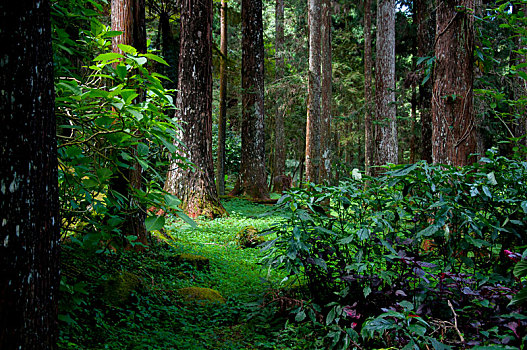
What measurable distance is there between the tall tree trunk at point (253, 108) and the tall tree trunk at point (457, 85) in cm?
837

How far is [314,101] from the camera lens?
36.9ft

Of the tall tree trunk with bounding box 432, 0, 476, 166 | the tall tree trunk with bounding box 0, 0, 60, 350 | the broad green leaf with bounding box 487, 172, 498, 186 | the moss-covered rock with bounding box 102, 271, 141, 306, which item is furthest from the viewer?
the tall tree trunk with bounding box 432, 0, 476, 166

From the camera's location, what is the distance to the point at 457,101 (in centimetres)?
497

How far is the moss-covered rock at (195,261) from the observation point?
505 centimetres

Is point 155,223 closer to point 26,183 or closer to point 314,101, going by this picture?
point 26,183

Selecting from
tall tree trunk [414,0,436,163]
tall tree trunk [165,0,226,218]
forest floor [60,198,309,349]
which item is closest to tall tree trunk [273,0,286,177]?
tall tree trunk [414,0,436,163]

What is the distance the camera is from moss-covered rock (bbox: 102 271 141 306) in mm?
3430

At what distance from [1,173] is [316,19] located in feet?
38.1

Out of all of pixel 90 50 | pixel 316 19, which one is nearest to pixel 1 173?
pixel 90 50

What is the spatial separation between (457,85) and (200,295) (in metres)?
4.41

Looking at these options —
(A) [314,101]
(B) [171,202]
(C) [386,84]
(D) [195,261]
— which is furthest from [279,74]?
(B) [171,202]

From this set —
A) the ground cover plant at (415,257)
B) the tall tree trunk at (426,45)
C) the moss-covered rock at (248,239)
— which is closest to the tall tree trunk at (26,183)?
the ground cover plant at (415,257)

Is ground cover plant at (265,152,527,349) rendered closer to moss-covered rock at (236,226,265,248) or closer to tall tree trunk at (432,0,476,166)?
tall tree trunk at (432,0,476,166)

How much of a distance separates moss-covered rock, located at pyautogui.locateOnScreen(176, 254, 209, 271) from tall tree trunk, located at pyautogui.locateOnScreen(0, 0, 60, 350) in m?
3.47
